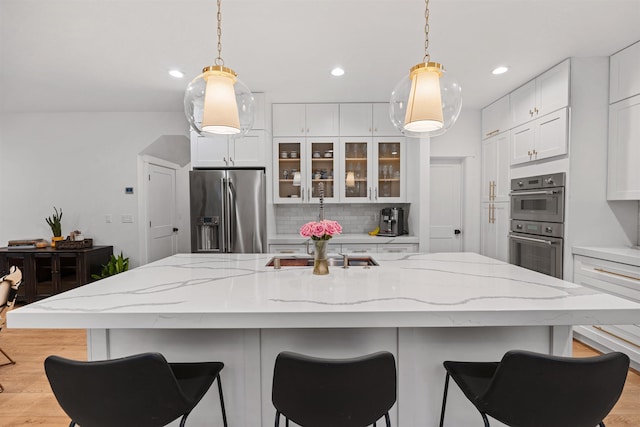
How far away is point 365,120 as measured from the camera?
4047 mm

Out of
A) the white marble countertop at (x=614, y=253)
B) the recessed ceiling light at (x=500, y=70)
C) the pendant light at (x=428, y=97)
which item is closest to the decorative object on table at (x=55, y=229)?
the pendant light at (x=428, y=97)

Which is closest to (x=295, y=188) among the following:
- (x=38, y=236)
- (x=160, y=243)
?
(x=160, y=243)

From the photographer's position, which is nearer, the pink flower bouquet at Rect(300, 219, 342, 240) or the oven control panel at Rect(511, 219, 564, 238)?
the pink flower bouquet at Rect(300, 219, 342, 240)

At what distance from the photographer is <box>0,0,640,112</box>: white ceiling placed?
83.7 inches

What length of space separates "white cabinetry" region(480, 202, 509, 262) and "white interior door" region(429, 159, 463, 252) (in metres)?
0.30

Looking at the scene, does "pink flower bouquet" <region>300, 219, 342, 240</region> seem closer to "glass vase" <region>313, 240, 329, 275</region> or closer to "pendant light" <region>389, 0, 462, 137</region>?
"glass vase" <region>313, 240, 329, 275</region>

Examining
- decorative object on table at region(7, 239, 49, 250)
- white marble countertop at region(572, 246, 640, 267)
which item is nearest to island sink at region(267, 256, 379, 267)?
white marble countertop at region(572, 246, 640, 267)

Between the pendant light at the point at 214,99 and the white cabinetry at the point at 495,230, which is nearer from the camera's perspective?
the pendant light at the point at 214,99

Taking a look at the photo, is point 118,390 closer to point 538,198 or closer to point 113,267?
point 538,198

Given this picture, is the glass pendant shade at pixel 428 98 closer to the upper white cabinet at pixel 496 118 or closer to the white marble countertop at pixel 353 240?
the white marble countertop at pixel 353 240

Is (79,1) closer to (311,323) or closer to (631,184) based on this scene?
(311,323)

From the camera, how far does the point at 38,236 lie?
446 cm

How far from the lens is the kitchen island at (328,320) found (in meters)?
1.19

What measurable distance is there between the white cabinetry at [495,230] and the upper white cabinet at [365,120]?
4.99ft
